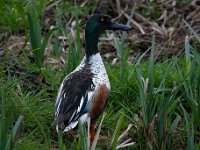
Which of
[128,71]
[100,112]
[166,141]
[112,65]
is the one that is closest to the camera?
[166,141]

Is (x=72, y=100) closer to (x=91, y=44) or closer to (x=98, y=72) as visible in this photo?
(x=98, y=72)

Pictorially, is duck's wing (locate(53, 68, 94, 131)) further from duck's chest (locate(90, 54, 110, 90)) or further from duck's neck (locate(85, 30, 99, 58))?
duck's neck (locate(85, 30, 99, 58))

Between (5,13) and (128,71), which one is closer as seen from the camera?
(128,71)

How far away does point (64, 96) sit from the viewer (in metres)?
5.11

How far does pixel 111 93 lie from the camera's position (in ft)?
19.2

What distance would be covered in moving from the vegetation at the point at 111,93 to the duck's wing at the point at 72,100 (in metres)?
0.10

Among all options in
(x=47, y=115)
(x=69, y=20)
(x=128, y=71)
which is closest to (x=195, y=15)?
(x=69, y=20)

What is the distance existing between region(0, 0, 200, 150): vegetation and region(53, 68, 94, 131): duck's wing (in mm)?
101

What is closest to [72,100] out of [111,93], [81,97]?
[81,97]

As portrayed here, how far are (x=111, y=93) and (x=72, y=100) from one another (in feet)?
2.69

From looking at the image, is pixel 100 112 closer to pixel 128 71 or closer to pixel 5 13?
pixel 128 71

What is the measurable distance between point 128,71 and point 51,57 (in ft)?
2.43

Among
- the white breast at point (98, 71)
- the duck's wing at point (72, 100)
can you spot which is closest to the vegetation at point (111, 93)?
the duck's wing at point (72, 100)

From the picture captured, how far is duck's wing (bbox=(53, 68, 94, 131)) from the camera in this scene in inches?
196
